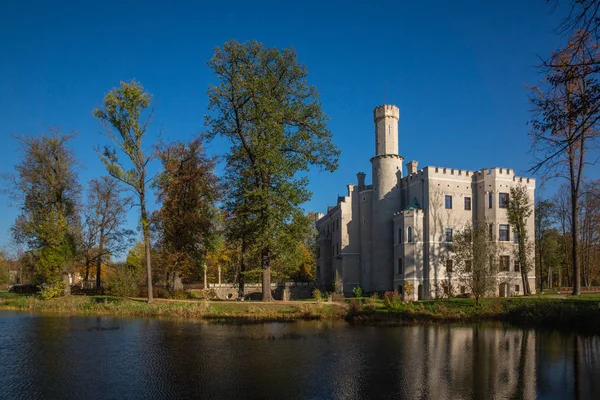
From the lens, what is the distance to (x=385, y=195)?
48.6 m

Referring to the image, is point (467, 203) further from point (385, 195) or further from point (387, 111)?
point (387, 111)

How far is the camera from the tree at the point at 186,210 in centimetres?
3962

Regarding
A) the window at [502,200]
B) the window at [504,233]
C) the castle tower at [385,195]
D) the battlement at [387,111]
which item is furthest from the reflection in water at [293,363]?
the battlement at [387,111]

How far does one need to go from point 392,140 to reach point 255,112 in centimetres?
2001

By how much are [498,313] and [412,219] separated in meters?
16.4

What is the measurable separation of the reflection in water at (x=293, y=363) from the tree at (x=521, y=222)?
18999 mm

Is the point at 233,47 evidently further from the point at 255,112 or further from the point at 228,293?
the point at 228,293

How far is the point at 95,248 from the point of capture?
50.6 metres

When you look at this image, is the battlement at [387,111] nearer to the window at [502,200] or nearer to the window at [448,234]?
the window at [448,234]

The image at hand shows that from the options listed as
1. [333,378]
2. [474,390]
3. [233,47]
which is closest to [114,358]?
[333,378]

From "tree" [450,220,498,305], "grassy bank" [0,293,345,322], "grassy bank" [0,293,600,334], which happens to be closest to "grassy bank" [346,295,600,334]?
"grassy bank" [0,293,600,334]

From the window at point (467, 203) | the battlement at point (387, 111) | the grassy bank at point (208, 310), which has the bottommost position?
the grassy bank at point (208, 310)

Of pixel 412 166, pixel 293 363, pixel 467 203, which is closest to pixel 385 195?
pixel 412 166

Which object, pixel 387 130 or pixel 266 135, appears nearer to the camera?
pixel 266 135
